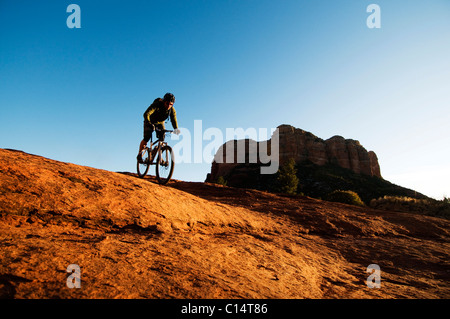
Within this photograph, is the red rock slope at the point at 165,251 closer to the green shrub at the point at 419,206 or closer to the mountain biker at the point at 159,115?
the mountain biker at the point at 159,115

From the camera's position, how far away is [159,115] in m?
7.70

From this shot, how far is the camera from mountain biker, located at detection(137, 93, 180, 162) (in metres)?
7.42

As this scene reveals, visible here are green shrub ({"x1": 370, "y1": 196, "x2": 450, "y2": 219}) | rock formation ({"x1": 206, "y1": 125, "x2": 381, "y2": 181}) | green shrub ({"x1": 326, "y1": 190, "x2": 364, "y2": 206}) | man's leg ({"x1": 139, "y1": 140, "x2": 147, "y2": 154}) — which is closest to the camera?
man's leg ({"x1": 139, "y1": 140, "x2": 147, "y2": 154})

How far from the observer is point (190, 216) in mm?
4578

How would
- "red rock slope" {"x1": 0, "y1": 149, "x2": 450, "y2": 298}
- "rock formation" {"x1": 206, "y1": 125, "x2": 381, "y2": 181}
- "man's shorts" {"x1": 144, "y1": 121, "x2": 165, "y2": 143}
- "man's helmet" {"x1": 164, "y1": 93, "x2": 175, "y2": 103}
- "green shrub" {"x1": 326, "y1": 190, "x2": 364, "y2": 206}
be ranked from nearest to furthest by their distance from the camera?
"red rock slope" {"x1": 0, "y1": 149, "x2": 450, "y2": 298}
"man's helmet" {"x1": 164, "y1": 93, "x2": 175, "y2": 103}
"man's shorts" {"x1": 144, "y1": 121, "x2": 165, "y2": 143}
"green shrub" {"x1": 326, "y1": 190, "x2": 364, "y2": 206}
"rock formation" {"x1": 206, "y1": 125, "x2": 381, "y2": 181}

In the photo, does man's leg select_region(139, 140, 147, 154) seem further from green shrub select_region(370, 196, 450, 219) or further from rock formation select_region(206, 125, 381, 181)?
rock formation select_region(206, 125, 381, 181)

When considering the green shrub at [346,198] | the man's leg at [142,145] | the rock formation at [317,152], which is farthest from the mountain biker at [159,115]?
the rock formation at [317,152]

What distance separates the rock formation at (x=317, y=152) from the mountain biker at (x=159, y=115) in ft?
234

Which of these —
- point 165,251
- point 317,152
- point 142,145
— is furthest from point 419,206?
point 317,152

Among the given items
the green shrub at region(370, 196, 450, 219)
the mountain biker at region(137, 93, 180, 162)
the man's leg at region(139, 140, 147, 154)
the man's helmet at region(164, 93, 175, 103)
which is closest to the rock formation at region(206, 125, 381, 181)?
the green shrub at region(370, 196, 450, 219)

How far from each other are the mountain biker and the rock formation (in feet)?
234

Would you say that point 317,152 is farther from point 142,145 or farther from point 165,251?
point 165,251

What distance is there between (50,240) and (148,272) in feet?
4.25

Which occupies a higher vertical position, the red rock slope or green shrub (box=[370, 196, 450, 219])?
the red rock slope
